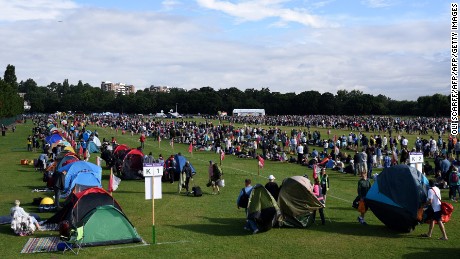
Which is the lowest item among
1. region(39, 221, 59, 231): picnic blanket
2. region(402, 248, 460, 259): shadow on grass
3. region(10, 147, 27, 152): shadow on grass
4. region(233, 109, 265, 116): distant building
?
region(39, 221, 59, 231): picnic blanket

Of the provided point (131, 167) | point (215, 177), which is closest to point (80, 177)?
point (131, 167)

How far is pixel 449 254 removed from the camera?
11398 millimetres

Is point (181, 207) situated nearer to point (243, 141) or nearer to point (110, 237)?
point (110, 237)

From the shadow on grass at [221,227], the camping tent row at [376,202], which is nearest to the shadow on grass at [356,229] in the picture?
the camping tent row at [376,202]

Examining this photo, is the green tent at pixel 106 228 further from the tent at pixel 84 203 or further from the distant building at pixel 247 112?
the distant building at pixel 247 112

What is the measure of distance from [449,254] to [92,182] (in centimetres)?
1385

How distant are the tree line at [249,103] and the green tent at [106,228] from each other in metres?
104

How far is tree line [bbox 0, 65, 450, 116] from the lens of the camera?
389 feet

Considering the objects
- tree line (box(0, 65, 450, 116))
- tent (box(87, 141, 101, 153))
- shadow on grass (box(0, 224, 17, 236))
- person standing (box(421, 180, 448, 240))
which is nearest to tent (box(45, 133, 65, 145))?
tent (box(87, 141, 101, 153))

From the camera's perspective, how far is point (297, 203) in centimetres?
1413

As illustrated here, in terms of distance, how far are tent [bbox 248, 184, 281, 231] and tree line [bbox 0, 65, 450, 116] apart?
3963 inches

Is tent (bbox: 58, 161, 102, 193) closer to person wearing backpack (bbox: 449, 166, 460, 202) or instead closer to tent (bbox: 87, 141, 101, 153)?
person wearing backpack (bbox: 449, 166, 460, 202)

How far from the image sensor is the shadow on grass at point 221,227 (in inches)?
538

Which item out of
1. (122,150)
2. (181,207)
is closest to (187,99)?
(122,150)
